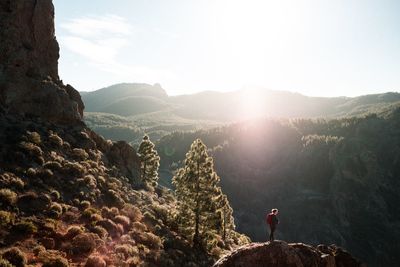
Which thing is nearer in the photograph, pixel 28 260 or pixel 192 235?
pixel 28 260

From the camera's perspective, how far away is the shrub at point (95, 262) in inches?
1154

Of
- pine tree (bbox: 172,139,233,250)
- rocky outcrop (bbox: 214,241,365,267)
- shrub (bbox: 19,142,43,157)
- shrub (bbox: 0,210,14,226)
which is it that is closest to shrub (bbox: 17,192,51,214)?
shrub (bbox: 0,210,14,226)

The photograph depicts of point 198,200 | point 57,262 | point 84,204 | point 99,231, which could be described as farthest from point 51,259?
point 198,200

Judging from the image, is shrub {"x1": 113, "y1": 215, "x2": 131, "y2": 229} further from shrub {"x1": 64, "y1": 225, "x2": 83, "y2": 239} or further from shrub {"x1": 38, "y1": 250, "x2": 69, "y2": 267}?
shrub {"x1": 38, "y1": 250, "x2": 69, "y2": 267}

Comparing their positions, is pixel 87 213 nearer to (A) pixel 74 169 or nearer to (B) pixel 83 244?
(B) pixel 83 244

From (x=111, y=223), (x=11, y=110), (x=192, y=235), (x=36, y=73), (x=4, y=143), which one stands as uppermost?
(x=36, y=73)

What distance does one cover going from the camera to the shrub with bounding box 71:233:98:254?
102ft

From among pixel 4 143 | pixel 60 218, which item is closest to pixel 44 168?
pixel 4 143

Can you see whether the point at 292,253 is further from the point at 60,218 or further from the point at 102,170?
the point at 102,170

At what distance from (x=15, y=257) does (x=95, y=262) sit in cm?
598

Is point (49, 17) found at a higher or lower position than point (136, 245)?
higher

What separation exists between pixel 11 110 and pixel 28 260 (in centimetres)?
2546

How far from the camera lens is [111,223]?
127 ft

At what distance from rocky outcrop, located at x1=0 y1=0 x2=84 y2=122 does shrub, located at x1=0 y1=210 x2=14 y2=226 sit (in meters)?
19.6
